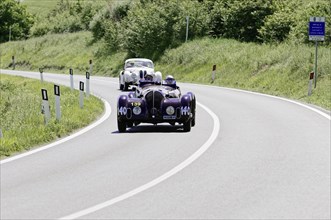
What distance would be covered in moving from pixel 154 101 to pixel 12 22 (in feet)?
246

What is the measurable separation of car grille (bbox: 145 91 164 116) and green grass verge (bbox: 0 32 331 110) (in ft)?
26.6

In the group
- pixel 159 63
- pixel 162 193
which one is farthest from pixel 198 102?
pixel 159 63

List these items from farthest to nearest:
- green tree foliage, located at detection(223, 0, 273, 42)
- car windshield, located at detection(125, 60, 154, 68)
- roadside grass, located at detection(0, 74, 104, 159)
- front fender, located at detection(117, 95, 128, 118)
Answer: green tree foliage, located at detection(223, 0, 273, 42) < car windshield, located at detection(125, 60, 154, 68) < front fender, located at detection(117, 95, 128, 118) < roadside grass, located at detection(0, 74, 104, 159)

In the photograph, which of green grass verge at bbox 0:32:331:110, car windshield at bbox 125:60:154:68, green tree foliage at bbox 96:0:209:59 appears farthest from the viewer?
green tree foliage at bbox 96:0:209:59

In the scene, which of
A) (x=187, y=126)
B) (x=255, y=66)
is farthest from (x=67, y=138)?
(x=255, y=66)

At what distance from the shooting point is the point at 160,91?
48.0 feet

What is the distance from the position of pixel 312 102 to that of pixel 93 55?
34942 millimetres

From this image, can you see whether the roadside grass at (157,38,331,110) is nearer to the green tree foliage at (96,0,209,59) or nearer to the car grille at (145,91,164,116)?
the green tree foliage at (96,0,209,59)

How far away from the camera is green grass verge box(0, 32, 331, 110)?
27109 mm

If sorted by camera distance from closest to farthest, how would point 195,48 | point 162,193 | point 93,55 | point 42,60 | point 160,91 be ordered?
1. point 162,193
2. point 160,91
3. point 195,48
4. point 93,55
5. point 42,60

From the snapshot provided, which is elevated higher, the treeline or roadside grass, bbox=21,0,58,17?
roadside grass, bbox=21,0,58,17

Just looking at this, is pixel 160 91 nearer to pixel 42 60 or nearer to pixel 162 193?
pixel 162 193

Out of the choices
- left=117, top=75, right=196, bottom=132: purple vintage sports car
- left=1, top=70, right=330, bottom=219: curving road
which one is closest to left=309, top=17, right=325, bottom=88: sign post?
left=1, top=70, right=330, bottom=219: curving road

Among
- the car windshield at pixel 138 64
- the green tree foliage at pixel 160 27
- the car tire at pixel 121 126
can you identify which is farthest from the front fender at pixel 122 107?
the green tree foliage at pixel 160 27
